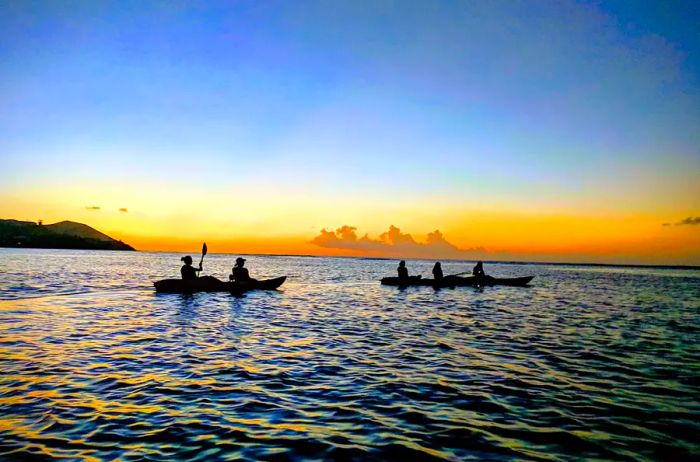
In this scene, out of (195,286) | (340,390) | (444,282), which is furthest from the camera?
(444,282)

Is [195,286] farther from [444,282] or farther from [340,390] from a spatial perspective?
[340,390]

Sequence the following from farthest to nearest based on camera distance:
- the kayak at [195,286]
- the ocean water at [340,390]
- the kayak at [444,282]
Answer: the kayak at [444,282] → the kayak at [195,286] → the ocean water at [340,390]

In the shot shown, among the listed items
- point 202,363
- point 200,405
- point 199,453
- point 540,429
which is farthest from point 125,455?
point 540,429

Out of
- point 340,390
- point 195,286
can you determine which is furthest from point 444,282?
point 340,390

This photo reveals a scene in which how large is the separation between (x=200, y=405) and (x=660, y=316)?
31503 millimetres

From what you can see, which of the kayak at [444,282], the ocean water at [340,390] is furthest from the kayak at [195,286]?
the kayak at [444,282]

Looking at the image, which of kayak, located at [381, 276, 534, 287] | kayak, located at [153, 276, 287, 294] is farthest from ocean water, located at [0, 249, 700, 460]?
kayak, located at [381, 276, 534, 287]

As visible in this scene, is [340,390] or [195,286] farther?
[195,286]

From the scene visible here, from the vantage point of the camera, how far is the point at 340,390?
10.9 metres

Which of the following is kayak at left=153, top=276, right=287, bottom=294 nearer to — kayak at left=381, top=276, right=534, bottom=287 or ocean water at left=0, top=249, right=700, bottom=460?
ocean water at left=0, top=249, right=700, bottom=460

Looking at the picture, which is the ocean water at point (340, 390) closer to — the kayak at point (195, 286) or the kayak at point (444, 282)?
the kayak at point (195, 286)

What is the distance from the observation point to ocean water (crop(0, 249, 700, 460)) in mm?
7719

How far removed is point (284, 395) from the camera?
1045 centimetres

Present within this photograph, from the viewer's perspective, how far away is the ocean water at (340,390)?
7.72m
